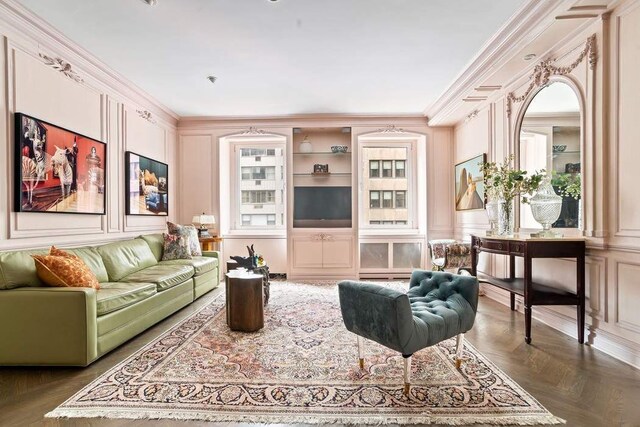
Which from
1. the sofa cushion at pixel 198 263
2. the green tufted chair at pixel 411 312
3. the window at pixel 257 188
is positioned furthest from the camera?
the window at pixel 257 188

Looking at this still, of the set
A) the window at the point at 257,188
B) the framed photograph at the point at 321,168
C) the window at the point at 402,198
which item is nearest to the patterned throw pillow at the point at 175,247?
the window at the point at 257,188

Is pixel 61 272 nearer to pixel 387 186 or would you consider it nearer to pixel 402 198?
pixel 387 186

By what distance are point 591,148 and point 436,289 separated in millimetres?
1821

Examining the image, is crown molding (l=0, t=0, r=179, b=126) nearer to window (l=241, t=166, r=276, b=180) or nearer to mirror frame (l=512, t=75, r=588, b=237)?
window (l=241, t=166, r=276, b=180)

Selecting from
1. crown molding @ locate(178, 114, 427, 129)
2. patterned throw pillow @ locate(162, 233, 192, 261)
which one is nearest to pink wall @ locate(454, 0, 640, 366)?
crown molding @ locate(178, 114, 427, 129)

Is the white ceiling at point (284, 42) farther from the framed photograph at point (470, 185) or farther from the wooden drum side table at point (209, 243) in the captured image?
the wooden drum side table at point (209, 243)

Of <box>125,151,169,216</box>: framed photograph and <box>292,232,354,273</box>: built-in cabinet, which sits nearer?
<box>125,151,169,216</box>: framed photograph

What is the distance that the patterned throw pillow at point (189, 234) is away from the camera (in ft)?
15.2

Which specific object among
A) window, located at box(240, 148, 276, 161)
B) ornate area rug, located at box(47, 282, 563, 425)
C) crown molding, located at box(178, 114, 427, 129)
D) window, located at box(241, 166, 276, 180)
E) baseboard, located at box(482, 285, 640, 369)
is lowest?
ornate area rug, located at box(47, 282, 563, 425)

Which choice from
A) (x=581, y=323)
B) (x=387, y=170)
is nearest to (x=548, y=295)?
(x=581, y=323)

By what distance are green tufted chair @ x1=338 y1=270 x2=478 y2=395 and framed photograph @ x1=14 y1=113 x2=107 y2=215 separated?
2.94 meters

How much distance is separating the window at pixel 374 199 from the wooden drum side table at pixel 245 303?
10.9 feet

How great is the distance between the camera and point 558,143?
3.11 metres

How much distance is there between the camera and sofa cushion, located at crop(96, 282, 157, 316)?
248 cm
